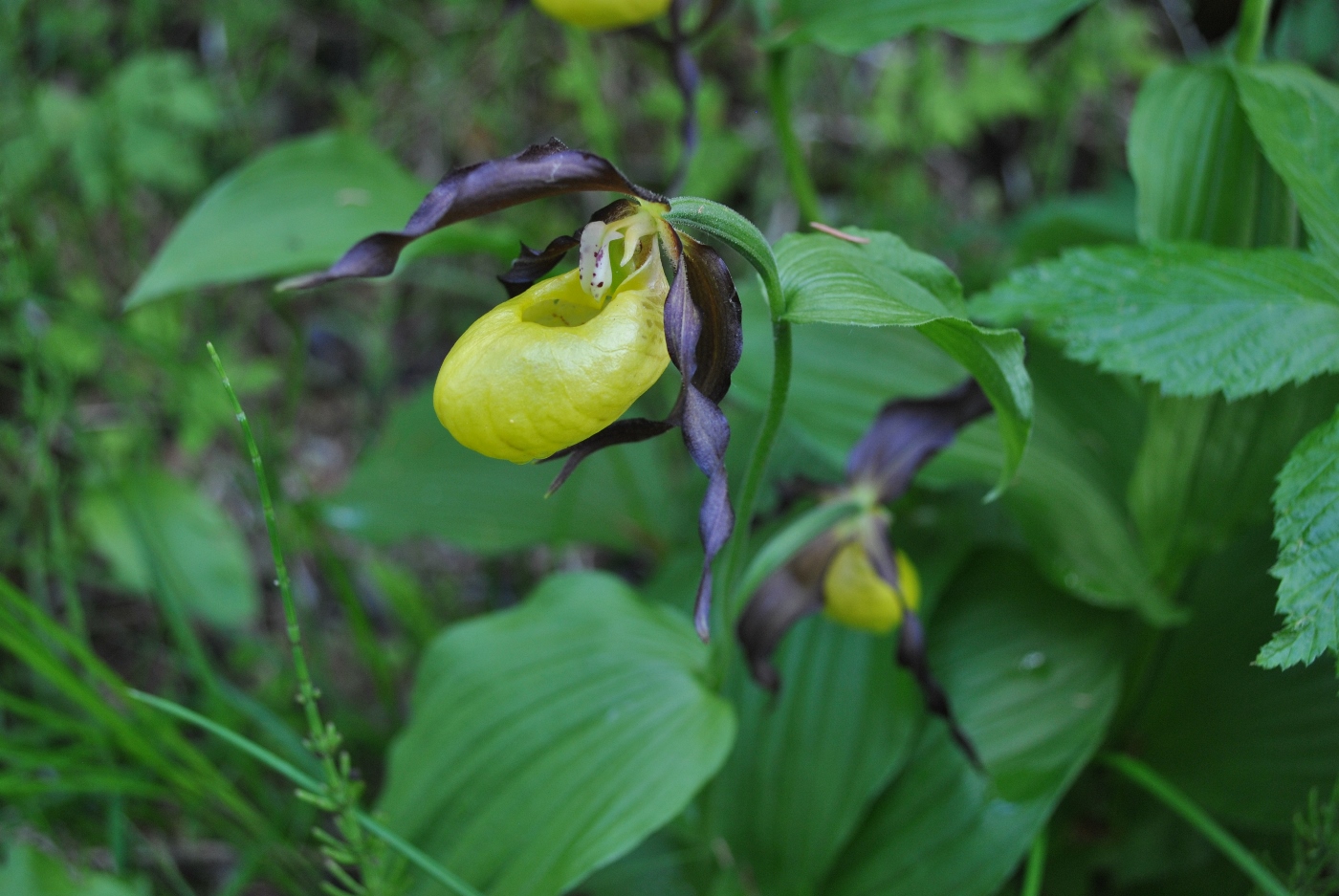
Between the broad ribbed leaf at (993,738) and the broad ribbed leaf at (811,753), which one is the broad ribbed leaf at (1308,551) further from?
the broad ribbed leaf at (811,753)

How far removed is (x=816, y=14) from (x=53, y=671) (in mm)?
1482

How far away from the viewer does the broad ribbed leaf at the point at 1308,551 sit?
2.41 ft

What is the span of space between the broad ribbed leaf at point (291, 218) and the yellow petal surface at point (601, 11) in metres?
0.36

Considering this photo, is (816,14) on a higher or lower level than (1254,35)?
higher

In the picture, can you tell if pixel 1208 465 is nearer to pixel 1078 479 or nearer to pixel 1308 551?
pixel 1078 479

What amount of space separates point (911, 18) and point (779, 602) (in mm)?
922

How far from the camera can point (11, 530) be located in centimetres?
186

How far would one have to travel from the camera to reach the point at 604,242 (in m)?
0.84

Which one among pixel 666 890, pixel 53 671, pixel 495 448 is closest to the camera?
pixel 495 448

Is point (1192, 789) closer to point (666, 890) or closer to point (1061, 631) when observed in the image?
point (1061, 631)

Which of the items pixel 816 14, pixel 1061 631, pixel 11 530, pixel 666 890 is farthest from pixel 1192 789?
pixel 11 530

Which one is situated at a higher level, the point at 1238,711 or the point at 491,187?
the point at 491,187

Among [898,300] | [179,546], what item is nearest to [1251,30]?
[898,300]

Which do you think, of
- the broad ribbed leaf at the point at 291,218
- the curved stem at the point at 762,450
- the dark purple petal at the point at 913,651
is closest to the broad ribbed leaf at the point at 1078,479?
the dark purple petal at the point at 913,651
